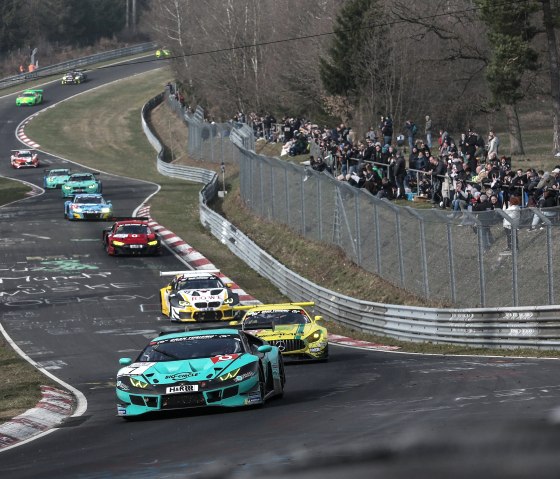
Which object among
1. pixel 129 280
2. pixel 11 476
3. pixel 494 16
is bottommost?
pixel 129 280

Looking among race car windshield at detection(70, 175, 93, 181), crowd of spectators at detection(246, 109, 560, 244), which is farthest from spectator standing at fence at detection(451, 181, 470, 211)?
race car windshield at detection(70, 175, 93, 181)

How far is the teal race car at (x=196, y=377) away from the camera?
14266 millimetres

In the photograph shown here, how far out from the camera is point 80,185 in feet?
186

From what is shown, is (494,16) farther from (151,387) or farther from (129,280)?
(151,387)

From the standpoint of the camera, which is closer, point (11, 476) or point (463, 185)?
point (11, 476)

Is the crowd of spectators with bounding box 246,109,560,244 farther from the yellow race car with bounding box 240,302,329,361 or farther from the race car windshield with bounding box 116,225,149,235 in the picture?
the race car windshield with bounding box 116,225,149,235

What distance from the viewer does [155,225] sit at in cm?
4825

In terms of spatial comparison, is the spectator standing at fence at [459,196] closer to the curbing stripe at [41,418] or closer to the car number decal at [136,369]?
the curbing stripe at [41,418]

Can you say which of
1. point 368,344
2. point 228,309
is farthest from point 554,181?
point 228,309

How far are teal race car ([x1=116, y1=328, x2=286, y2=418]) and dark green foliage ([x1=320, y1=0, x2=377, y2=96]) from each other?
38798 mm

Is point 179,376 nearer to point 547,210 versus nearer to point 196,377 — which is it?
point 196,377

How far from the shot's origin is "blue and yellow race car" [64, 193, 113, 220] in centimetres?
4925

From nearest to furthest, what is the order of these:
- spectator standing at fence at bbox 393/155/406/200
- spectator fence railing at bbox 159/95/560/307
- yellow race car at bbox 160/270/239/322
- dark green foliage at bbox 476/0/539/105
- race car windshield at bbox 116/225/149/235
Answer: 1. spectator fence railing at bbox 159/95/560/307
2. yellow race car at bbox 160/270/239/322
3. spectator standing at fence at bbox 393/155/406/200
4. race car windshield at bbox 116/225/149/235
5. dark green foliage at bbox 476/0/539/105

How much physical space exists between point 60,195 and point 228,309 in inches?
1271
